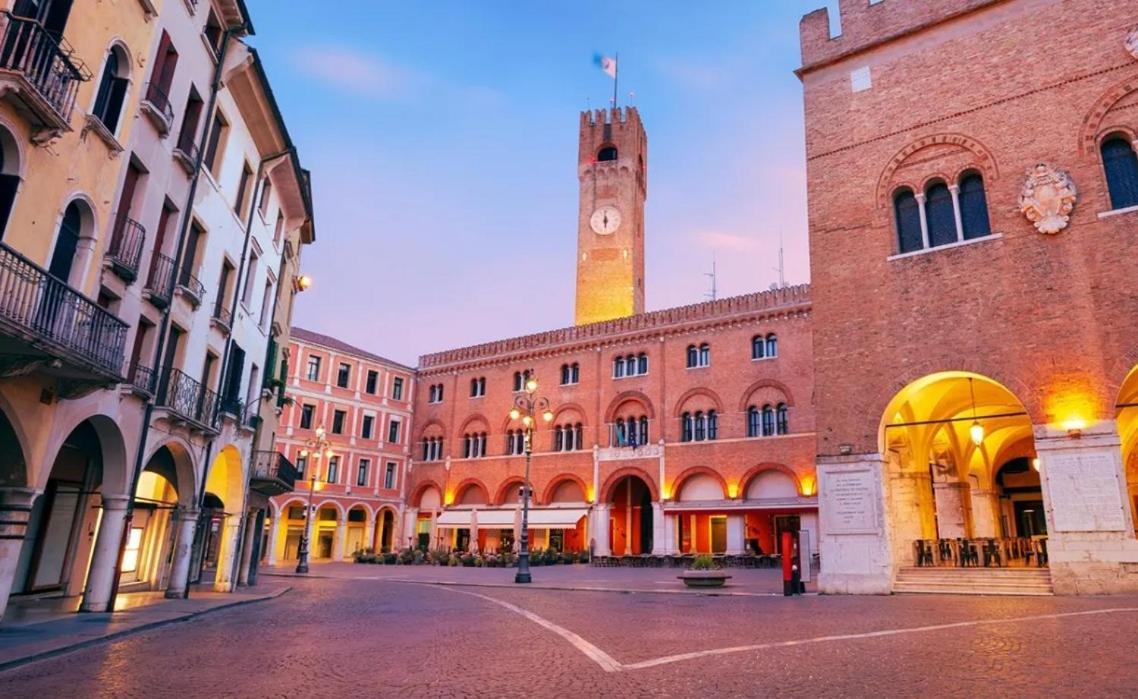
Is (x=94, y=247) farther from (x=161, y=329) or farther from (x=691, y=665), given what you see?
(x=691, y=665)

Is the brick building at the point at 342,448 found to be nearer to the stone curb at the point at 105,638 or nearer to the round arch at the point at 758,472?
the round arch at the point at 758,472

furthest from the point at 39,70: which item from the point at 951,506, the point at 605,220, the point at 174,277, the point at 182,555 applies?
the point at 605,220

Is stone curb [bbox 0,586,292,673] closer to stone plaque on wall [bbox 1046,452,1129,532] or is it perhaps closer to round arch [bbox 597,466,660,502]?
stone plaque on wall [bbox 1046,452,1129,532]

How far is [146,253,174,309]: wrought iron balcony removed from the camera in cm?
1296

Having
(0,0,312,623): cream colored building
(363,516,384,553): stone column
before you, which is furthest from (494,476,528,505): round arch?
(0,0,312,623): cream colored building

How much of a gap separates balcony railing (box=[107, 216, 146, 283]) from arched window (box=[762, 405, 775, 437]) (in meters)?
29.2

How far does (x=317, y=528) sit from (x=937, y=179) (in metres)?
39.2

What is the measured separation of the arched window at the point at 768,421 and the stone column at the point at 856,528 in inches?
731

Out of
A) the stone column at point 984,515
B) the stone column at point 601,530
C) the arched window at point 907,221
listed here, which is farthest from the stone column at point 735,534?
the arched window at point 907,221

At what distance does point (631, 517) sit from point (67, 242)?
33.2 metres

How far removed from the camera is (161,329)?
13547 mm

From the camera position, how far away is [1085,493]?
554 inches

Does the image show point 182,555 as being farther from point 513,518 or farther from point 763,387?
point 513,518

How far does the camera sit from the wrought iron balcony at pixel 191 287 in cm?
1430
